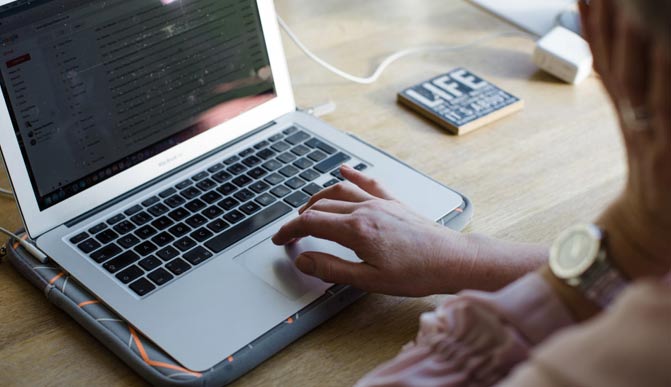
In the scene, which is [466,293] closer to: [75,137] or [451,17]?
[75,137]

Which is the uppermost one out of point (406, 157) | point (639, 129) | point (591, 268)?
point (639, 129)

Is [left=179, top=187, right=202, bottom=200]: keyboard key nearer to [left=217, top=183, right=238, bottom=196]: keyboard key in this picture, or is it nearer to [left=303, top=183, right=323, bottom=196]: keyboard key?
[left=217, top=183, right=238, bottom=196]: keyboard key

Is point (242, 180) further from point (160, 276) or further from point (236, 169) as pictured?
point (160, 276)

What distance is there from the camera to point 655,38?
1.61 ft

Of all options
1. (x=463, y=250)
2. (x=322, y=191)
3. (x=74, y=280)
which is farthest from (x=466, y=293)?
(x=74, y=280)

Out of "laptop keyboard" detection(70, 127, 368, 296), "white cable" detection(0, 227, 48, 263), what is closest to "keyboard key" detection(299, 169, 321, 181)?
"laptop keyboard" detection(70, 127, 368, 296)

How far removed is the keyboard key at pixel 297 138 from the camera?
115 centimetres

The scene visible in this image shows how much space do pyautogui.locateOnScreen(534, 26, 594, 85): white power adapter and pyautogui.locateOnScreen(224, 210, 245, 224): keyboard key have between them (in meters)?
0.61

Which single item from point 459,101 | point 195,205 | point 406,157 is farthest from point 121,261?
point 459,101

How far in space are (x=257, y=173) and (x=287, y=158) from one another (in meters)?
0.05

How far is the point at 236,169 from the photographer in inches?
43.3

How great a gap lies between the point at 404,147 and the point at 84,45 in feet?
1.55

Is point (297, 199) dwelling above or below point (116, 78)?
below

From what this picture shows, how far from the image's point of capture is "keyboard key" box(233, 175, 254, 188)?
1.07 meters
